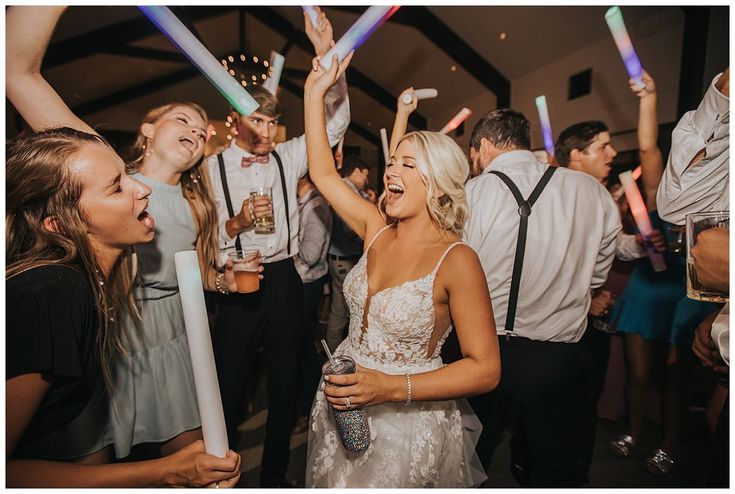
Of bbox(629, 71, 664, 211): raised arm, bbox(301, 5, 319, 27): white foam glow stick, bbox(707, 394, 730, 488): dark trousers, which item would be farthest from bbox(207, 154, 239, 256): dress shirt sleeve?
bbox(629, 71, 664, 211): raised arm

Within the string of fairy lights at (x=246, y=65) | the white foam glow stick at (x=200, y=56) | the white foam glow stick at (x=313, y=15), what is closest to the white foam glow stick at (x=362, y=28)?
the white foam glow stick at (x=313, y=15)

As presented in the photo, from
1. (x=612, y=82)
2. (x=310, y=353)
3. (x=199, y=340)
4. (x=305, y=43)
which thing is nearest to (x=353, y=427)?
(x=199, y=340)

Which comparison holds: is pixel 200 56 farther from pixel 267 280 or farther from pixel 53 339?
pixel 267 280

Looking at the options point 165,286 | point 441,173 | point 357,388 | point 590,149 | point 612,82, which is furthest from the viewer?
point 612,82

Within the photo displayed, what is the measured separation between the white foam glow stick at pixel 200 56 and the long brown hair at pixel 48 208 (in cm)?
40

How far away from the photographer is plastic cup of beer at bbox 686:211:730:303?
39.7 inches

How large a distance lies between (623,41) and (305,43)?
8.28 meters

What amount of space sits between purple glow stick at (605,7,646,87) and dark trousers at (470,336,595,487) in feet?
4.44

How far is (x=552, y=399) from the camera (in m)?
1.82

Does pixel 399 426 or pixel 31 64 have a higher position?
pixel 31 64

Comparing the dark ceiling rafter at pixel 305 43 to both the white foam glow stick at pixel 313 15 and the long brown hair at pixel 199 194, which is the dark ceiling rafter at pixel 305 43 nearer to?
the white foam glow stick at pixel 313 15

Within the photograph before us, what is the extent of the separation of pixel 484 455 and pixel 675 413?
131cm

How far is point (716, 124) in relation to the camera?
1.27m

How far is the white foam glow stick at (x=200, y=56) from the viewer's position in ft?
3.92
